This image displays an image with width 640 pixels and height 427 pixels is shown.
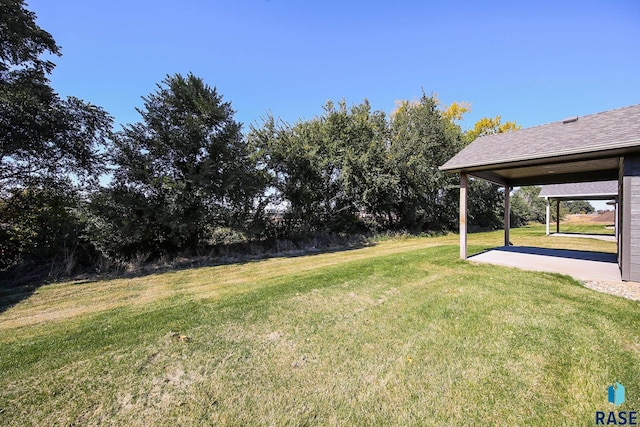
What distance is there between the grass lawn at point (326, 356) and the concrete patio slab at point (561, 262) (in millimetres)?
1165

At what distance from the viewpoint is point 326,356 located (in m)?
2.59

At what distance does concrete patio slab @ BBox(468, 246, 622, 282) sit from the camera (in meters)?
5.24

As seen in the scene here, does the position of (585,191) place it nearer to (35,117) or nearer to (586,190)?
(586,190)

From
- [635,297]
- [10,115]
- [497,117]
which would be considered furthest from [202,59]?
[497,117]

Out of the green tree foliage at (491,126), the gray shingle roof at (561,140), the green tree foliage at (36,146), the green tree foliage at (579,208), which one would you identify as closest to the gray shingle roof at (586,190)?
the gray shingle roof at (561,140)

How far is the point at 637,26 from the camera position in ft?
21.8

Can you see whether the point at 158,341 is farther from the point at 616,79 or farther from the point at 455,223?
the point at 455,223

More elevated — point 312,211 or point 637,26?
point 637,26

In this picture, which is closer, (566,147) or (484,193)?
(566,147)

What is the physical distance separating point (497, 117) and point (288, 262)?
27.8 meters

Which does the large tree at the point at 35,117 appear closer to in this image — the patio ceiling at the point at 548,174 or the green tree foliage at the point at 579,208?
the patio ceiling at the point at 548,174

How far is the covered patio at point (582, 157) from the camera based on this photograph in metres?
4.77

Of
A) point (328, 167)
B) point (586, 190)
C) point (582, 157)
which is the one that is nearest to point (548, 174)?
point (582, 157)

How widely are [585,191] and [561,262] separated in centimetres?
1211
